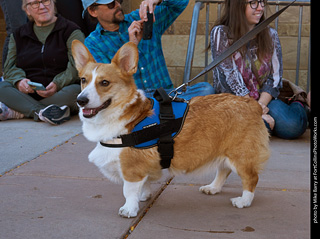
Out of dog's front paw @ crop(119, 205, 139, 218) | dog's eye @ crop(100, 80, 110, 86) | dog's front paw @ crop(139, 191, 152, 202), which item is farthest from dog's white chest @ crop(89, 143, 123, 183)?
dog's eye @ crop(100, 80, 110, 86)

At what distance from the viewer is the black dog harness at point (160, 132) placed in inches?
112

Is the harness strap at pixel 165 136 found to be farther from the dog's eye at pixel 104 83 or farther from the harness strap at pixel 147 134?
the dog's eye at pixel 104 83

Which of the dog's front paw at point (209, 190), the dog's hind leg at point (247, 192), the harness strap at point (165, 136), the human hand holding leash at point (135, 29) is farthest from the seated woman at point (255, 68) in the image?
the harness strap at point (165, 136)

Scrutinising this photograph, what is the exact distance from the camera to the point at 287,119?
4938 mm

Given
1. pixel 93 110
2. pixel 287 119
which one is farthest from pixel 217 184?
pixel 287 119

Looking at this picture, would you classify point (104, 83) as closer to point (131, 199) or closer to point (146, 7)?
point (131, 199)

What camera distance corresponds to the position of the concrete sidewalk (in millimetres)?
2600

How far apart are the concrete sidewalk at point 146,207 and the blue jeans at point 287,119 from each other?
2.83 feet

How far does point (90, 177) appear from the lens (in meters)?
3.69

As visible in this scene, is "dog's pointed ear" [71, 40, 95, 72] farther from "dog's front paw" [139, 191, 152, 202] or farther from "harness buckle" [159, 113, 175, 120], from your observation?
"dog's front paw" [139, 191, 152, 202]

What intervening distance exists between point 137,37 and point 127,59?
137 centimetres

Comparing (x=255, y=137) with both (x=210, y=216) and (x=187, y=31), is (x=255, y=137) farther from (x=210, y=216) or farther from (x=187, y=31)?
(x=187, y=31)

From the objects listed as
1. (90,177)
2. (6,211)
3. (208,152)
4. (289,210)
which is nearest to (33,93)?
(90,177)

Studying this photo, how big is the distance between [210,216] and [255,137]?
67cm
